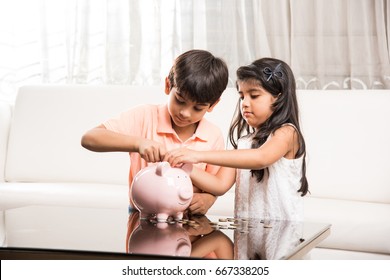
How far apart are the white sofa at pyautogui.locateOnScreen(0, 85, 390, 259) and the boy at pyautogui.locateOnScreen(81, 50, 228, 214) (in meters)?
0.74

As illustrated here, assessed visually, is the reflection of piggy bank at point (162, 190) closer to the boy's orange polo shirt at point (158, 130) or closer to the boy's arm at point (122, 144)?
the boy's arm at point (122, 144)

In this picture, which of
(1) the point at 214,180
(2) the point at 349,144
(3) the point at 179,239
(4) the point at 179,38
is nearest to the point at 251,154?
(1) the point at 214,180

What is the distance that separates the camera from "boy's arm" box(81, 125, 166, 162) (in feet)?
4.79

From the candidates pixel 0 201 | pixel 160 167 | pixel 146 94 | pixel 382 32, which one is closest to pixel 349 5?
pixel 382 32

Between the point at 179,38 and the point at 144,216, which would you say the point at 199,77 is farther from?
the point at 179,38

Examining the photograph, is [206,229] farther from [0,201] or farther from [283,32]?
[283,32]

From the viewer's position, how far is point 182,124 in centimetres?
167

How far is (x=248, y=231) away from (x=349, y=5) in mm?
1967

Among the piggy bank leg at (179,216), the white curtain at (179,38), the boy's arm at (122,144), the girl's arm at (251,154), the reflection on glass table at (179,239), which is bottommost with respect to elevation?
the reflection on glass table at (179,239)

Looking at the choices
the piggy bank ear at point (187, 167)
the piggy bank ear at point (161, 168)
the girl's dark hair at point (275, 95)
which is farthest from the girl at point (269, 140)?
the piggy bank ear at point (161, 168)

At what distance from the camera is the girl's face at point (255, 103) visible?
176 cm

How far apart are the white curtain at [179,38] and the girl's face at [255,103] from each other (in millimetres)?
1399

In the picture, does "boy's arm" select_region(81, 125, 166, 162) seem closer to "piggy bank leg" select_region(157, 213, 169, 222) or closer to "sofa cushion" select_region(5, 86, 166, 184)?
"piggy bank leg" select_region(157, 213, 169, 222)

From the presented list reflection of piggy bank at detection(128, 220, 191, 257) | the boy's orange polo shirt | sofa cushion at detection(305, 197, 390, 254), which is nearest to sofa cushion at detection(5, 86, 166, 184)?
sofa cushion at detection(305, 197, 390, 254)
